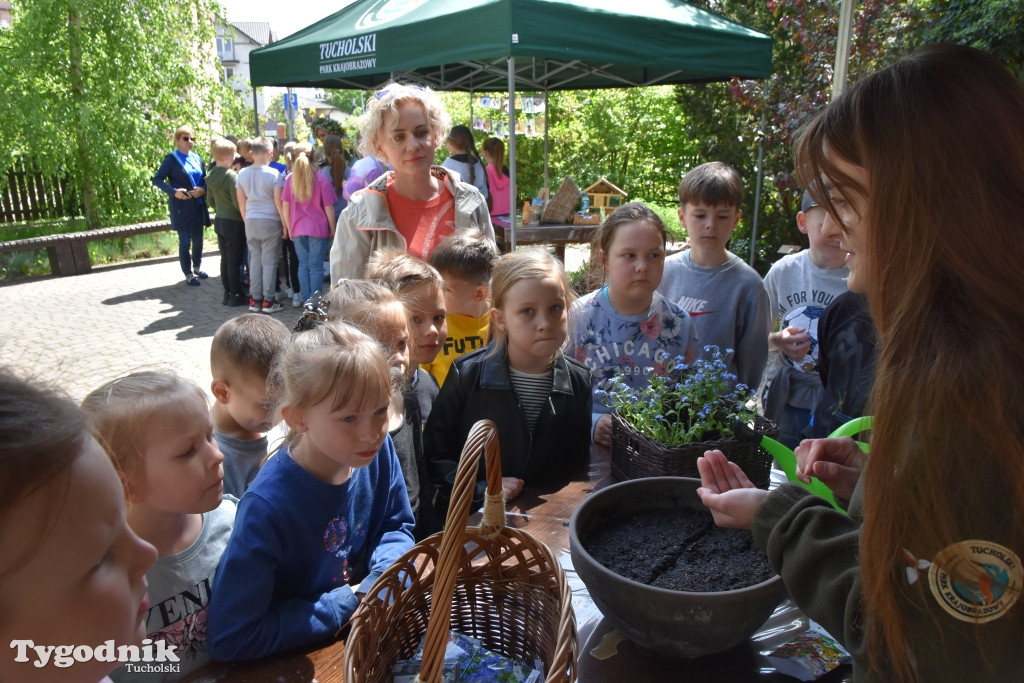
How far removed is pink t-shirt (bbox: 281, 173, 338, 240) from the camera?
7.34 m

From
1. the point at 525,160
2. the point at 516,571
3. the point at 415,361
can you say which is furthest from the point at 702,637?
the point at 525,160

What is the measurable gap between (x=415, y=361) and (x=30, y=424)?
65.3 inches

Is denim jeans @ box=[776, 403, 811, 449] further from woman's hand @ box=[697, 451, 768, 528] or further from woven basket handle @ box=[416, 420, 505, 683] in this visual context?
woven basket handle @ box=[416, 420, 505, 683]

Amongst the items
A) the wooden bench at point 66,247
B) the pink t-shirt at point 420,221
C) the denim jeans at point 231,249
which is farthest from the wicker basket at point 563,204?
the wooden bench at point 66,247

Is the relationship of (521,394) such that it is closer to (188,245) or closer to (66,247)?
(188,245)

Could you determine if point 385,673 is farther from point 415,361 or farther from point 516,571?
point 415,361

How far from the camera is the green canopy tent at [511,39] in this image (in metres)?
4.55

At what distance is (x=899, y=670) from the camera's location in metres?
0.84

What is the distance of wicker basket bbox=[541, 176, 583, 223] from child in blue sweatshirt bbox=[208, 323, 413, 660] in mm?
5960

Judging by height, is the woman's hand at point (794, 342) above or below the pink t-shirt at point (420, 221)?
below

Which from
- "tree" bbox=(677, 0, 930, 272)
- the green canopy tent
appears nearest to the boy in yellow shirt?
the green canopy tent

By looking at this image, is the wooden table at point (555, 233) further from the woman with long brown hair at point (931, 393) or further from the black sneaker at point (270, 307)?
the woman with long brown hair at point (931, 393)

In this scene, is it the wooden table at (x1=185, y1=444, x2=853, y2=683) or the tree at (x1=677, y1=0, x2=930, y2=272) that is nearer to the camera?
the wooden table at (x1=185, y1=444, x2=853, y2=683)

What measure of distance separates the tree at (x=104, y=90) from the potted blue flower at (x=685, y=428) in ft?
45.1
